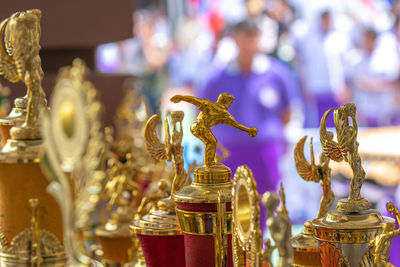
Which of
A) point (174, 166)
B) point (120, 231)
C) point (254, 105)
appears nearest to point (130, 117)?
point (254, 105)

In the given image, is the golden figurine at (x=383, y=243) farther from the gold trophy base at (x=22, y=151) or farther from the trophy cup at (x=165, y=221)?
the gold trophy base at (x=22, y=151)

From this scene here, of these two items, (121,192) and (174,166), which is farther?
(121,192)

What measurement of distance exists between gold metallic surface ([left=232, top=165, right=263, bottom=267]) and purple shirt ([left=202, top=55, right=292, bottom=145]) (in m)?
2.94

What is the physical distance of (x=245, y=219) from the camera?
766 mm

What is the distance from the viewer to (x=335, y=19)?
22.1ft

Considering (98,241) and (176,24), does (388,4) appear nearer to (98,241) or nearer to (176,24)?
(176,24)

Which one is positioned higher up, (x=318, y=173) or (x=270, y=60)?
(x=270, y=60)

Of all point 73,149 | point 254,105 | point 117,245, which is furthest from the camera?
point 254,105

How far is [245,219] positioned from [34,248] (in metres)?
0.25

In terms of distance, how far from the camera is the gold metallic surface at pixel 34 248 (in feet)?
2.69

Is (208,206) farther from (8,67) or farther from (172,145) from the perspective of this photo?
(8,67)

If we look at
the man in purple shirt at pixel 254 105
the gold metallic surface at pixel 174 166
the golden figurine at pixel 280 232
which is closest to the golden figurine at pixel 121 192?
the gold metallic surface at pixel 174 166

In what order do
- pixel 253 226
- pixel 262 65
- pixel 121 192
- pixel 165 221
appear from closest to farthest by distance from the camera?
1. pixel 253 226
2. pixel 165 221
3. pixel 121 192
4. pixel 262 65

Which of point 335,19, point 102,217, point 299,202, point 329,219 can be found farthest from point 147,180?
point 335,19
